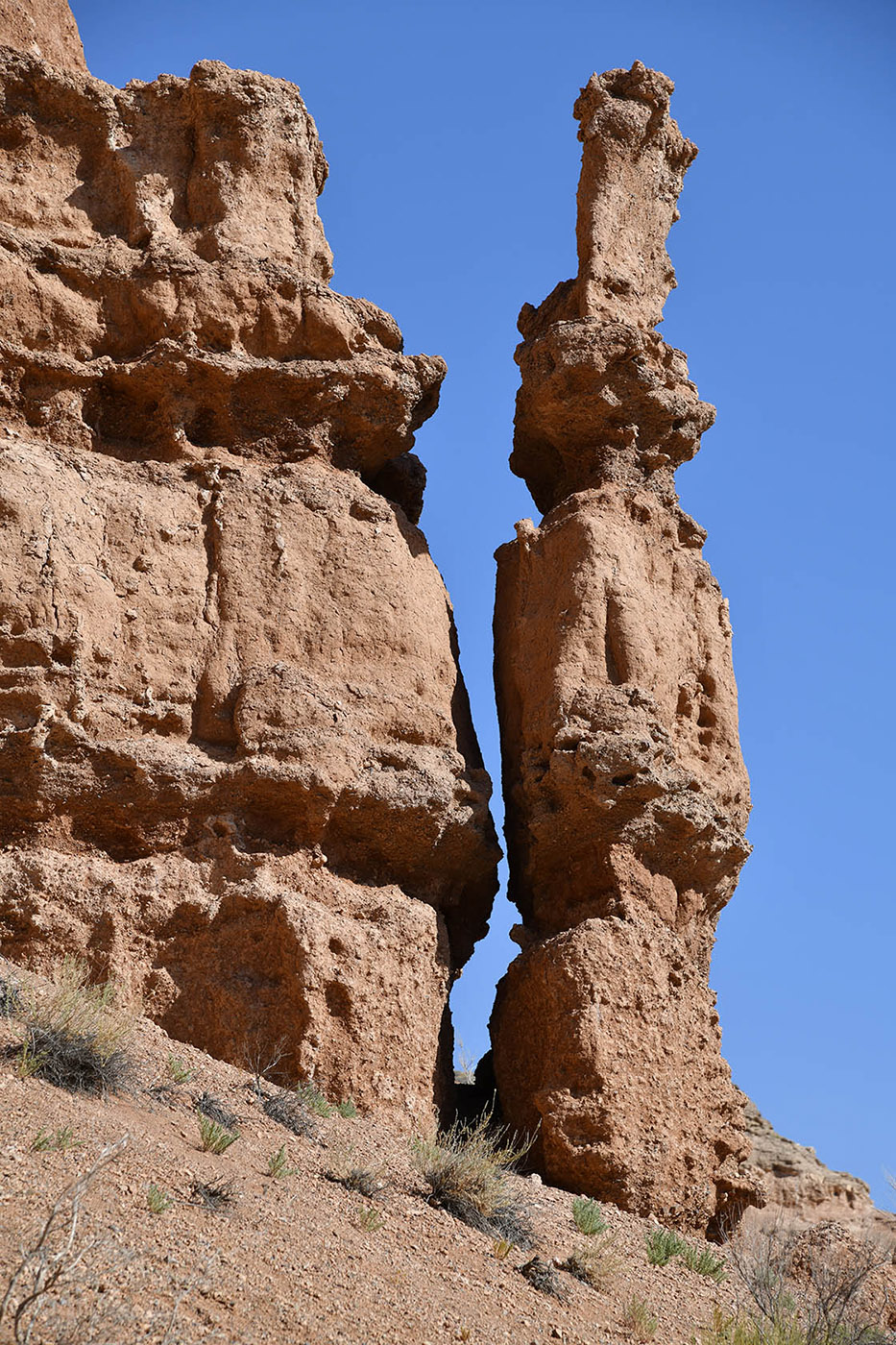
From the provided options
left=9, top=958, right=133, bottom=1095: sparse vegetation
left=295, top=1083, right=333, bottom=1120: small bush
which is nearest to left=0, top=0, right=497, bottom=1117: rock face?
left=295, top=1083, right=333, bottom=1120: small bush

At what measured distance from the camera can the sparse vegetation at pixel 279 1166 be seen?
7.55 metres

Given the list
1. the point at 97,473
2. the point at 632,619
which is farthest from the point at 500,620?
the point at 97,473

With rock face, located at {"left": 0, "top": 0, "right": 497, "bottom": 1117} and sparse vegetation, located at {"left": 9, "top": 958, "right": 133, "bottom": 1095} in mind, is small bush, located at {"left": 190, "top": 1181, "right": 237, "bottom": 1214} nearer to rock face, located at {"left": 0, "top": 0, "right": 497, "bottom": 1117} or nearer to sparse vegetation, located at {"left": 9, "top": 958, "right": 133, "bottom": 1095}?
sparse vegetation, located at {"left": 9, "top": 958, "right": 133, "bottom": 1095}

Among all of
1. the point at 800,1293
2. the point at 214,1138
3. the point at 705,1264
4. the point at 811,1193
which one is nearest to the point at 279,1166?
the point at 214,1138

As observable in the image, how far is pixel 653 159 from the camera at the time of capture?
13766mm

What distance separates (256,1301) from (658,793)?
5.61 m

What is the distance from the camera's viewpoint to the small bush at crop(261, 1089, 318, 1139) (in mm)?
8344

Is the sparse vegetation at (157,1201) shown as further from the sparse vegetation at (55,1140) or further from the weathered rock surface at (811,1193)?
the weathered rock surface at (811,1193)

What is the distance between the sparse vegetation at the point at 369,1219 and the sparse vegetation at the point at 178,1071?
1.39 meters

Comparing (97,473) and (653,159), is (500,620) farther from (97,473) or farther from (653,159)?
(653,159)

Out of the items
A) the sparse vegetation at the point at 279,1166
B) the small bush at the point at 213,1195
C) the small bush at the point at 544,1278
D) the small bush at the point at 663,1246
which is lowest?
the small bush at the point at 544,1278

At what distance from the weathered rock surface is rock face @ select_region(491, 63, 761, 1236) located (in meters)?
2.48

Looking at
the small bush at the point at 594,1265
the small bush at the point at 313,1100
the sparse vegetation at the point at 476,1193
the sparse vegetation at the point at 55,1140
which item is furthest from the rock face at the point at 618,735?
the sparse vegetation at the point at 55,1140

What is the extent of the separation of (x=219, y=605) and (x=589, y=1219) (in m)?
5.28
